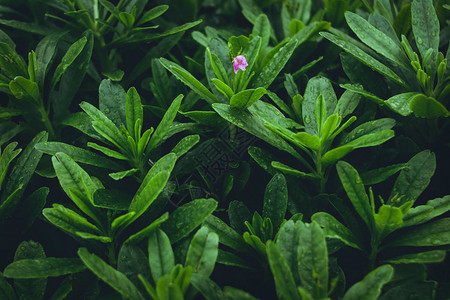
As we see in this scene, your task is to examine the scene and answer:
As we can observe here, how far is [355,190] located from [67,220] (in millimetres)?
904

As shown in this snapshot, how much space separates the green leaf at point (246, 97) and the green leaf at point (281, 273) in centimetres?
52

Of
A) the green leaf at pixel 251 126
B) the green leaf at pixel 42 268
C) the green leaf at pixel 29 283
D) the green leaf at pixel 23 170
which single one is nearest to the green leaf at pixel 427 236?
the green leaf at pixel 251 126

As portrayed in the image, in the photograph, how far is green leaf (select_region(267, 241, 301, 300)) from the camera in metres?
1.10

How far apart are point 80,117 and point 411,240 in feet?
4.10

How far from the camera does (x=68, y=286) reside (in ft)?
4.03

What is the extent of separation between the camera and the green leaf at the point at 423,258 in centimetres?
116

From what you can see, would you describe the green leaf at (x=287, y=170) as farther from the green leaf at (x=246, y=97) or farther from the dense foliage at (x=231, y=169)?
the green leaf at (x=246, y=97)

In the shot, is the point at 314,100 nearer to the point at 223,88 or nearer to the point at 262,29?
the point at 223,88

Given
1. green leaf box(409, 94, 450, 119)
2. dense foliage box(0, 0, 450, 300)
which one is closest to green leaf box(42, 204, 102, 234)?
dense foliage box(0, 0, 450, 300)

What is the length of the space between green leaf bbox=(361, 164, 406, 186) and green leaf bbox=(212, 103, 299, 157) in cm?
25

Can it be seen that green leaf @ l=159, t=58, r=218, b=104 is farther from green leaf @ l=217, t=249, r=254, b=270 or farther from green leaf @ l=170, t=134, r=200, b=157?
green leaf @ l=217, t=249, r=254, b=270

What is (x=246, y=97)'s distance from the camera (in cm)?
140

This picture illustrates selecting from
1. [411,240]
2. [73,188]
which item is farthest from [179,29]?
[411,240]

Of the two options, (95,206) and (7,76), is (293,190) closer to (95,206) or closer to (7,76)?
(95,206)
